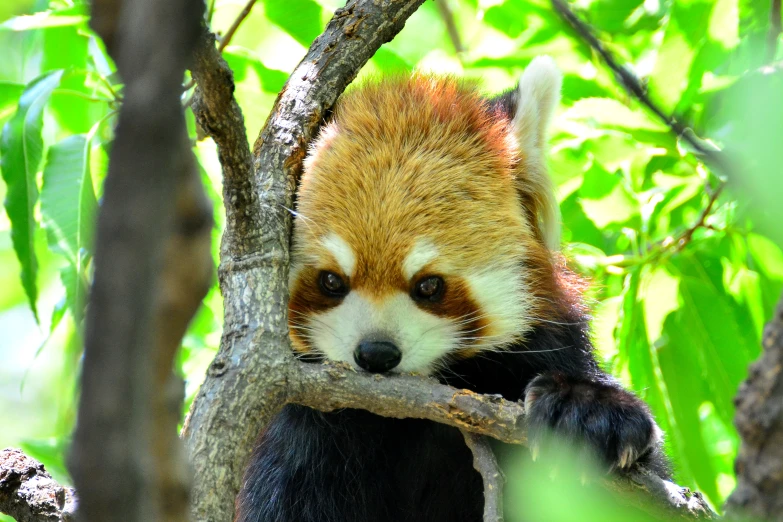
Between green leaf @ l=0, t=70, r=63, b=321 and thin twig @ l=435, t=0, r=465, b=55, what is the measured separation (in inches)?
132

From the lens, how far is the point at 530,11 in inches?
165

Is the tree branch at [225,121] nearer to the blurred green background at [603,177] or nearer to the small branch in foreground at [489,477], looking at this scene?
the blurred green background at [603,177]

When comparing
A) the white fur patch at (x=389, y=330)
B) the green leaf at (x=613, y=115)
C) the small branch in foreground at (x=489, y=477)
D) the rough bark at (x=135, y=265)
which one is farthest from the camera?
the green leaf at (x=613, y=115)

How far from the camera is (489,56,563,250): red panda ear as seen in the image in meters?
3.40

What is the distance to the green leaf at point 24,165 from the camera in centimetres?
303

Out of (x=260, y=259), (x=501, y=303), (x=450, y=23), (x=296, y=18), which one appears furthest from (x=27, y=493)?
(x=450, y=23)

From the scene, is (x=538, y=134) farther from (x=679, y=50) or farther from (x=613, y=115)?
(x=679, y=50)

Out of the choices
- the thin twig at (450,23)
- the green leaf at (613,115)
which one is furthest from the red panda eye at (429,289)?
the thin twig at (450,23)

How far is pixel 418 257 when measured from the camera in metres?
3.05

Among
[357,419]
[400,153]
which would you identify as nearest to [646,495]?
[357,419]

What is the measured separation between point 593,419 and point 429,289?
832mm

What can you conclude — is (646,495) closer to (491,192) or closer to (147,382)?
(491,192)

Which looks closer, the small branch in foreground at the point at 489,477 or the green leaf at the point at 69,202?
the small branch in foreground at the point at 489,477

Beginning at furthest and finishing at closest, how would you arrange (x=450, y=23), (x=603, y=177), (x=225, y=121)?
1. (x=450, y=23)
2. (x=603, y=177)
3. (x=225, y=121)
